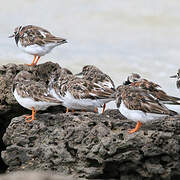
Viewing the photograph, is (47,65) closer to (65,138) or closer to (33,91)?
(33,91)

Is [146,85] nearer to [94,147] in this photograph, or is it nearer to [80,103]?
[80,103]

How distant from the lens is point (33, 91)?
8320 mm

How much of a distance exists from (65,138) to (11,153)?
3.63 ft

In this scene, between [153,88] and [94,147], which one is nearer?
[94,147]

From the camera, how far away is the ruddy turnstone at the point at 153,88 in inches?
328

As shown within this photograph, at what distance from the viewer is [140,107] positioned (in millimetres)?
A: 7301

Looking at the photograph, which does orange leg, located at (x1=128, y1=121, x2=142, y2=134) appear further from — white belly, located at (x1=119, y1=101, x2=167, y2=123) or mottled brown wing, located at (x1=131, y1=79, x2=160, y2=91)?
mottled brown wing, located at (x1=131, y1=79, x2=160, y2=91)

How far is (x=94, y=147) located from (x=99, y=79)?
9.57ft

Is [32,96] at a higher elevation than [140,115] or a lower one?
higher

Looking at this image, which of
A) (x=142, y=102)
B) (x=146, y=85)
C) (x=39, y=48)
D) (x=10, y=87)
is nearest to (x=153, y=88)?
(x=146, y=85)

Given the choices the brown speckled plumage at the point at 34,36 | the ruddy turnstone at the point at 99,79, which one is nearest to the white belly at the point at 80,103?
the ruddy turnstone at the point at 99,79

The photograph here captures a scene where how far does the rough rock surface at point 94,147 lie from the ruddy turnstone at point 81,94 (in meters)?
0.87

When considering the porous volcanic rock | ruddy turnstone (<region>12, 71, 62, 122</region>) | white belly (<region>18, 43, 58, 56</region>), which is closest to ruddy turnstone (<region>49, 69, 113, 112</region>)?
the porous volcanic rock

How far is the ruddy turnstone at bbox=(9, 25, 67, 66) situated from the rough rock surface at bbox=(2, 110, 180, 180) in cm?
270
